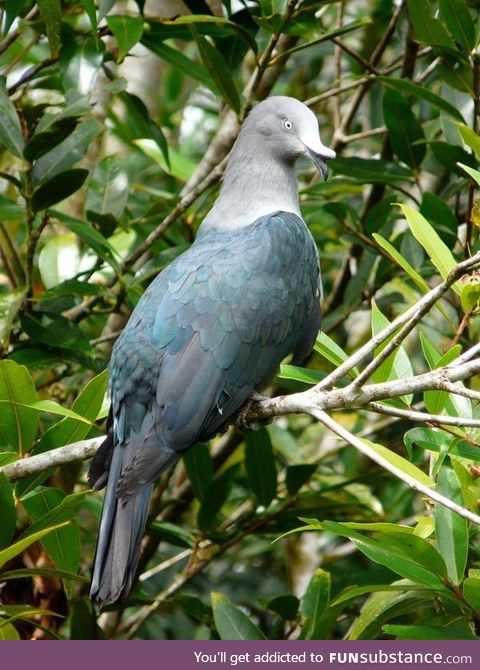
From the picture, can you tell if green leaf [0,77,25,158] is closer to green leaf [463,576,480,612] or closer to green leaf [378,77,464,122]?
green leaf [378,77,464,122]

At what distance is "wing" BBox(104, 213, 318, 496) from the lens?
3.12 metres

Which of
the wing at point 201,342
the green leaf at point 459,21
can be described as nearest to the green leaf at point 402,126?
the green leaf at point 459,21

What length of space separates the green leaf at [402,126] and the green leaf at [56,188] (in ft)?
4.20

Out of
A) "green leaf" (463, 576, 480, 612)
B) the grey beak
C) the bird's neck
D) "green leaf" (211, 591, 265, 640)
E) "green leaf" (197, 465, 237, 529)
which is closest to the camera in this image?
"green leaf" (463, 576, 480, 612)

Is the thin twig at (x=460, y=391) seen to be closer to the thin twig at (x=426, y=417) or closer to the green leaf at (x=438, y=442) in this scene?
the thin twig at (x=426, y=417)

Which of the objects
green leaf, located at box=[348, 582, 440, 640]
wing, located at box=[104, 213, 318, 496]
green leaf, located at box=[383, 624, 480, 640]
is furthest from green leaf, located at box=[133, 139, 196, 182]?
green leaf, located at box=[383, 624, 480, 640]

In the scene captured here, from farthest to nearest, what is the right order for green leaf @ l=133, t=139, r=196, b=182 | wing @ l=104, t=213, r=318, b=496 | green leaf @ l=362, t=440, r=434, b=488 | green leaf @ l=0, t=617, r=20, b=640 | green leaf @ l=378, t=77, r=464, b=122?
green leaf @ l=133, t=139, r=196, b=182, green leaf @ l=378, t=77, r=464, b=122, wing @ l=104, t=213, r=318, b=496, green leaf @ l=0, t=617, r=20, b=640, green leaf @ l=362, t=440, r=434, b=488

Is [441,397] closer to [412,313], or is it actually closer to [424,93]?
[412,313]

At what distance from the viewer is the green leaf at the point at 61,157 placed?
355cm

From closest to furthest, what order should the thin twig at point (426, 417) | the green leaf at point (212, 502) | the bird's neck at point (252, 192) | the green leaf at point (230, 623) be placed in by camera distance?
the thin twig at point (426, 417) → the green leaf at point (230, 623) → the bird's neck at point (252, 192) → the green leaf at point (212, 502)

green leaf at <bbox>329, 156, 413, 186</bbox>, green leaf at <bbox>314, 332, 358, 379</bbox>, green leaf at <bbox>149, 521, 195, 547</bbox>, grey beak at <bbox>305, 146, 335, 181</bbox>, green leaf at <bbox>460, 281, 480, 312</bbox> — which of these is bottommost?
green leaf at <bbox>149, 521, 195, 547</bbox>

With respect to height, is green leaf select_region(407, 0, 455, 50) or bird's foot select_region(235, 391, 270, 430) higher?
green leaf select_region(407, 0, 455, 50)

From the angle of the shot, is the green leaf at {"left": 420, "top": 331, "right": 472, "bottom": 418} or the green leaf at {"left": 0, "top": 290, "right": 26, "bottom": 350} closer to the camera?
the green leaf at {"left": 420, "top": 331, "right": 472, "bottom": 418}
